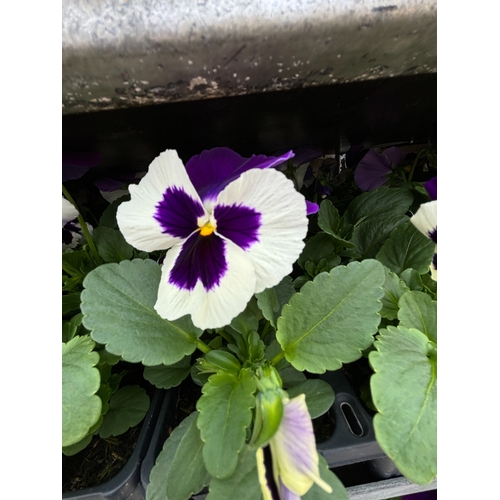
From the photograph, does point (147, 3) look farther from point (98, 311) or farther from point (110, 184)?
point (110, 184)

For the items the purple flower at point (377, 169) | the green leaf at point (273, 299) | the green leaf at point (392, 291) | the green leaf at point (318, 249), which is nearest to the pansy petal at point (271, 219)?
the green leaf at point (273, 299)

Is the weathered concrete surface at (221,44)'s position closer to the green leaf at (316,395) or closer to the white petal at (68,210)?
the white petal at (68,210)

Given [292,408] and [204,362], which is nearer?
[292,408]

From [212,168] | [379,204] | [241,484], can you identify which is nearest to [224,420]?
[241,484]

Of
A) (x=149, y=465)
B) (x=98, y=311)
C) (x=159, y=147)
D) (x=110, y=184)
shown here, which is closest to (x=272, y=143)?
(x=159, y=147)

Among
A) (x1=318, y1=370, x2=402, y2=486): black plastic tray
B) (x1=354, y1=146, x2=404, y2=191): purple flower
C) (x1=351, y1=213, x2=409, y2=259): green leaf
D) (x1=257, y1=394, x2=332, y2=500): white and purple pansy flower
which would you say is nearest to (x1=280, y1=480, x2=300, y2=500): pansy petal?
(x1=257, y1=394, x2=332, y2=500): white and purple pansy flower
